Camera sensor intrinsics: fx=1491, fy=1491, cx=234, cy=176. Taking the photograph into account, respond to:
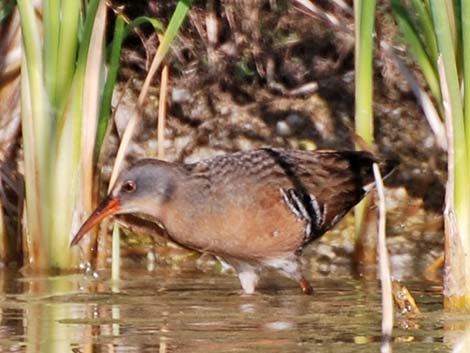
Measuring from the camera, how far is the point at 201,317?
6.38m

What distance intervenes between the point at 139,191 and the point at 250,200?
1.88 feet

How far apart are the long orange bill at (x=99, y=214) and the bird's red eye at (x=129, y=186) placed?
8 centimetres

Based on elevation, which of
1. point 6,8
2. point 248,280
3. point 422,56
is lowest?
point 248,280

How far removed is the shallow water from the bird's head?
Result: 0.37 m

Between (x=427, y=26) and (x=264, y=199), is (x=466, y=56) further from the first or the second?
(x=264, y=199)

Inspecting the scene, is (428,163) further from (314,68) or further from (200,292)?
(200,292)

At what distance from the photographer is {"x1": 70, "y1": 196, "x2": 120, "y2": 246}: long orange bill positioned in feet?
A: 24.3

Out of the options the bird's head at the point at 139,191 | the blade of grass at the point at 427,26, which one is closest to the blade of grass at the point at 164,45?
the bird's head at the point at 139,191

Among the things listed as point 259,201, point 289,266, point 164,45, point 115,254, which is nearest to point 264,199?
point 259,201

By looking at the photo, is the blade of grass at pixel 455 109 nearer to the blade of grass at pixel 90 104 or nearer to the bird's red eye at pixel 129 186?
the bird's red eye at pixel 129 186

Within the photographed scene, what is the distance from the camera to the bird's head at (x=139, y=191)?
748 cm

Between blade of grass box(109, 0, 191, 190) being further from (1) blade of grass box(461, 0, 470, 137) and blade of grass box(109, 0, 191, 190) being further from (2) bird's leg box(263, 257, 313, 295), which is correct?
(1) blade of grass box(461, 0, 470, 137)

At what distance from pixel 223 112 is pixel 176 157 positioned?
0.51 m

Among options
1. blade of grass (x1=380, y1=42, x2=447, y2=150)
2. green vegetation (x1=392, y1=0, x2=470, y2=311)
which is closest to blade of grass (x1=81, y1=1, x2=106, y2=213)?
blade of grass (x1=380, y1=42, x2=447, y2=150)
